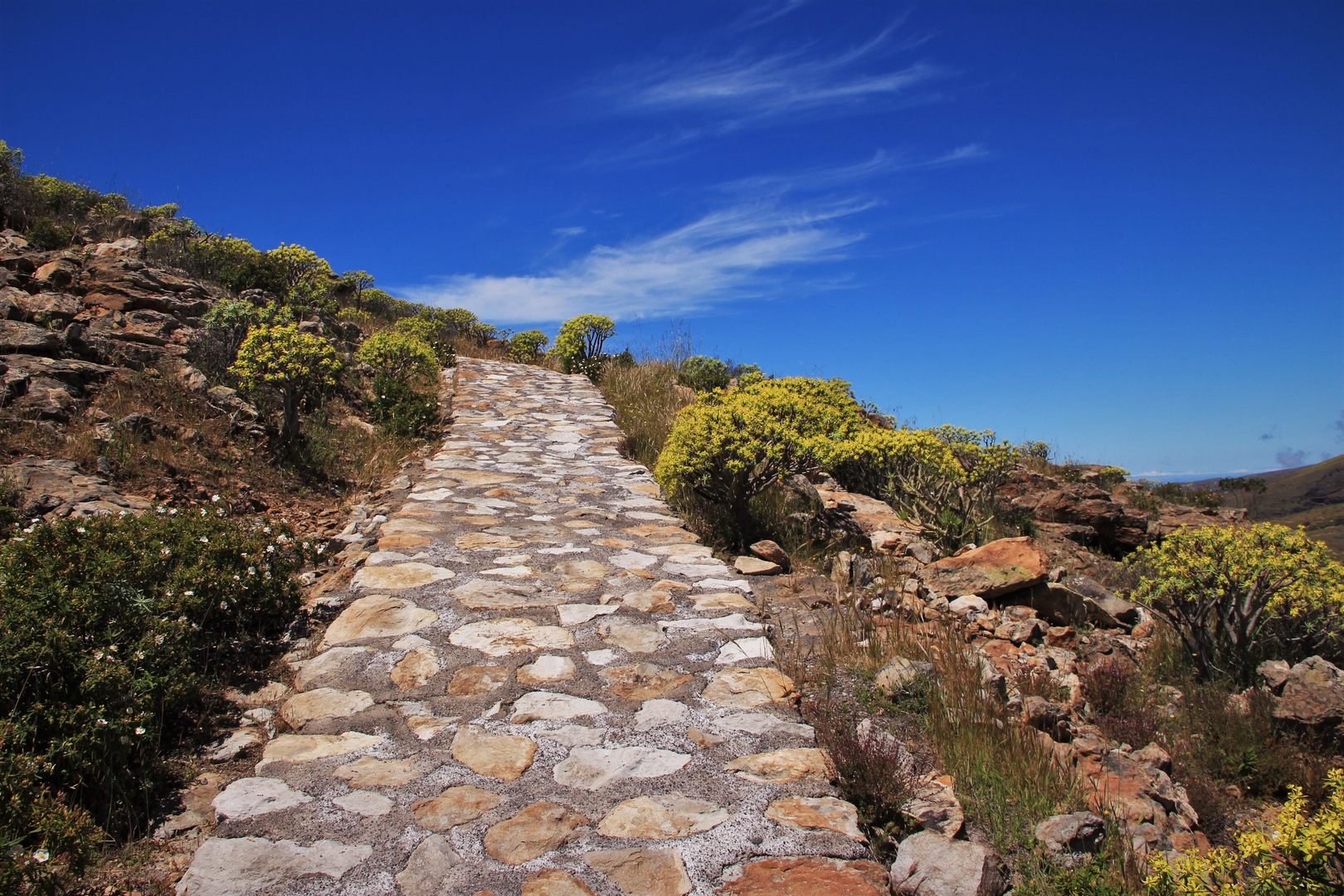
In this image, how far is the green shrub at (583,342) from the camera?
49.0 feet

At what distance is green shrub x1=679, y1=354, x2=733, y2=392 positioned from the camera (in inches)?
509

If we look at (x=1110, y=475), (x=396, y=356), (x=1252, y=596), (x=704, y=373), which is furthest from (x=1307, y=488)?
(x=396, y=356)

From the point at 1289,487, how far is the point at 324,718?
55.5 m

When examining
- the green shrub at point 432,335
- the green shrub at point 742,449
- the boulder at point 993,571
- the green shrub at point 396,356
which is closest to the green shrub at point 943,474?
the green shrub at point 742,449

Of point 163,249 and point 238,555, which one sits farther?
point 163,249

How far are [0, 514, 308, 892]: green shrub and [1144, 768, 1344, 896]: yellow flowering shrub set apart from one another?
3.27 metres

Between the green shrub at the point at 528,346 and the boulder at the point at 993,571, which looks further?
the green shrub at the point at 528,346

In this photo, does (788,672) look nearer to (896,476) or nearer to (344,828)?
(344,828)

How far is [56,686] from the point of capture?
256 centimetres

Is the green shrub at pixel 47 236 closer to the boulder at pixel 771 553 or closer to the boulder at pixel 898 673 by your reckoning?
the boulder at pixel 771 553

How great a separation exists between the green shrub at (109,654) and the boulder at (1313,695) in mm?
5644

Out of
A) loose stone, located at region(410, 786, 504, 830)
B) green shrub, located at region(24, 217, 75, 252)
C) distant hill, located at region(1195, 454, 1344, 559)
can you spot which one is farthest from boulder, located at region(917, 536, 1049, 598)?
distant hill, located at region(1195, 454, 1344, 559)

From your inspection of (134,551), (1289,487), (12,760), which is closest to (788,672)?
(12,760)

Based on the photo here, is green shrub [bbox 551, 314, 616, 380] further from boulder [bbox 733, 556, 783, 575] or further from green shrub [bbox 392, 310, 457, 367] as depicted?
boulder [bbox 733, 556, 783, 575]
